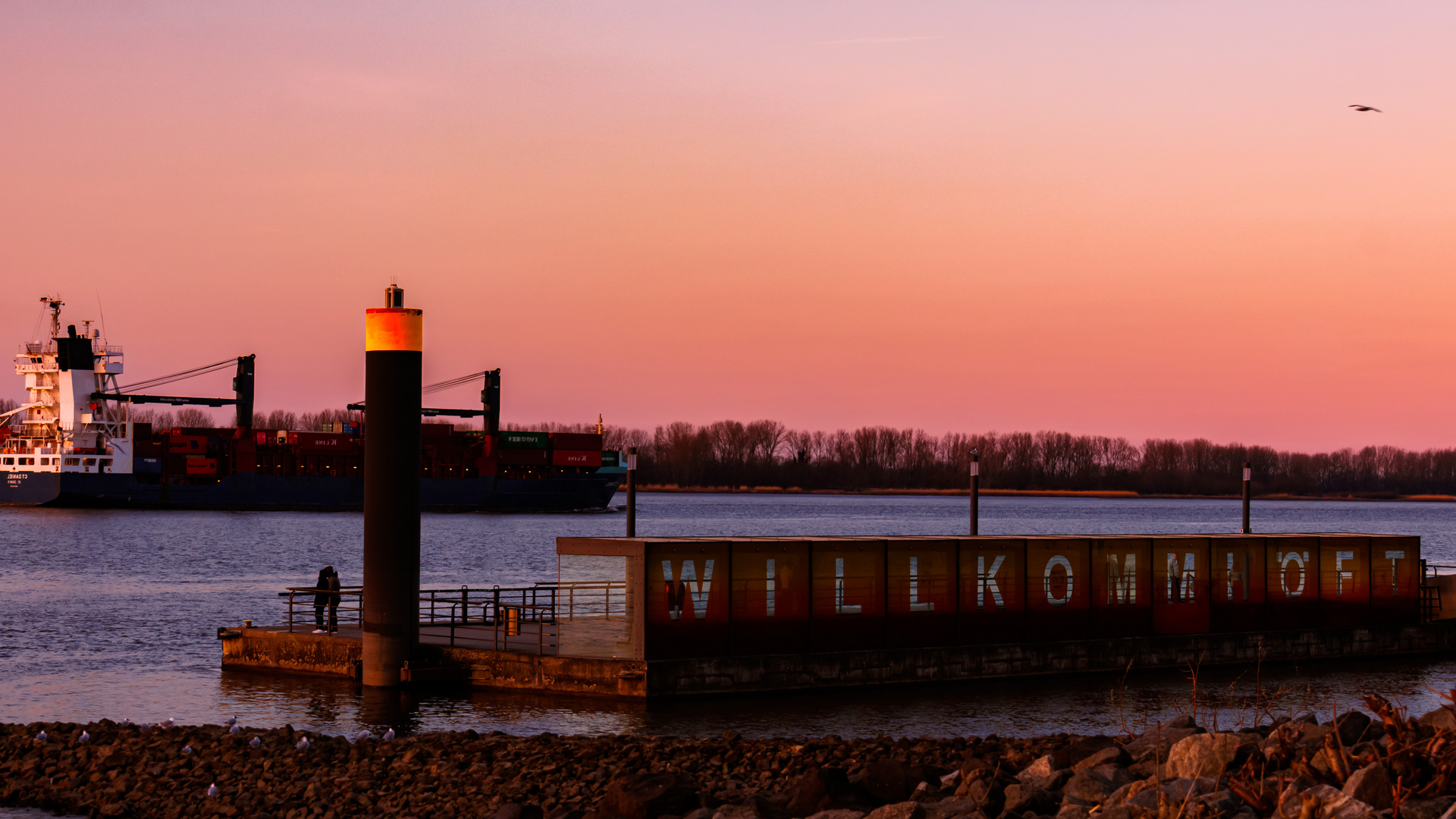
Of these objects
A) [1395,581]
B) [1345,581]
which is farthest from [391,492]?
[1395,581]

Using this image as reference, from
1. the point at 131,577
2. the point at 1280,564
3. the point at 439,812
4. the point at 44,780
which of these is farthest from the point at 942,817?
the point at 131,577

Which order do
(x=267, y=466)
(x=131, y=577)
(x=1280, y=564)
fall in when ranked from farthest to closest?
(x=267, y=466) < (x=131, y=577) < (x=1280, y=564)

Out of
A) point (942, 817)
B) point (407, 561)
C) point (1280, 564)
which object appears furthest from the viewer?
point (1280, 564)

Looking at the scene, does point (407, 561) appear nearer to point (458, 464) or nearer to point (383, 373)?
point (383, 373)

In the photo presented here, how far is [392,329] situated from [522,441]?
12941 cm

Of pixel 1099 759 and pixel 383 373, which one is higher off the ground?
pixel 383 373

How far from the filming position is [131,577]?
69438 millimetres

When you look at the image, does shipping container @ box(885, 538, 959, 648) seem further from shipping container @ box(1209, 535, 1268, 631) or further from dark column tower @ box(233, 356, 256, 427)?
dark column tower @ box(233, 356, 256, 427)

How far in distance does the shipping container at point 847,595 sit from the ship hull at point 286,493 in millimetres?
126411

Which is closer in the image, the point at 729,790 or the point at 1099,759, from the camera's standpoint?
the point at 1099,759

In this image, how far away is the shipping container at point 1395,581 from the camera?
123 feet

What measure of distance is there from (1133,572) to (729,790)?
19.5 m

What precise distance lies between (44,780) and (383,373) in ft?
33.0

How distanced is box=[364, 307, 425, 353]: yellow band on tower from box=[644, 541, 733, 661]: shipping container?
6.08 metres
